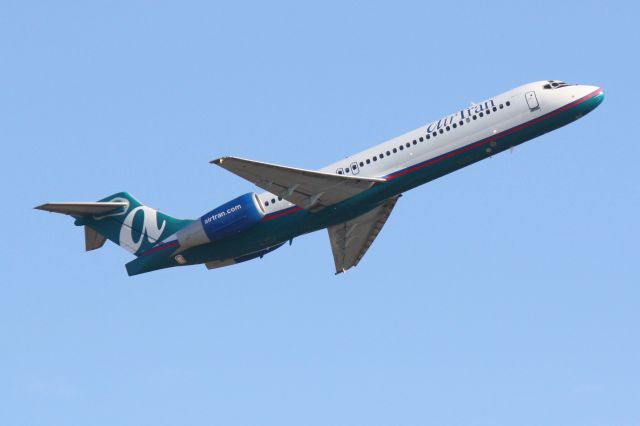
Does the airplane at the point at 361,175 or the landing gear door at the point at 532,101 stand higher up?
the landing gear door at the point at 532,101

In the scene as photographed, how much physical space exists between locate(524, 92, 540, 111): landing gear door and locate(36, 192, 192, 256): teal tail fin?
15.2 m

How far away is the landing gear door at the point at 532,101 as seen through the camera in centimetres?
4091

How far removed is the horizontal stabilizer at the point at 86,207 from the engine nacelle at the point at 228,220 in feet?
15.3

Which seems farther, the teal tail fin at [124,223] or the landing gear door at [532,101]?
the teal tail fin at [124,223]

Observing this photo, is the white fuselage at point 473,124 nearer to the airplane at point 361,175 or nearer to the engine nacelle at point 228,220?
the airplane at point 361,175

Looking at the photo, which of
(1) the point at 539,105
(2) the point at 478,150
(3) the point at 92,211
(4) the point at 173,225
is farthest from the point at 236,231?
(1) the point at 539,105

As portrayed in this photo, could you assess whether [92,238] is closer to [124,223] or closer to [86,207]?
[124,223]

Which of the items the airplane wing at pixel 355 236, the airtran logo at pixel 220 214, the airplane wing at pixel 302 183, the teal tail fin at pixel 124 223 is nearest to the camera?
the airplane wing at pixel 302 183

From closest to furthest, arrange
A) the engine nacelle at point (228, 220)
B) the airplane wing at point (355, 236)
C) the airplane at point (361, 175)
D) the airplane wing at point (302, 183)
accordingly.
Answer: the airplane wing at point (302, 183)
the airplane at point (361, 175)
the engine nacelle at point (228, 220)
the airplane wing at point (355, 236)

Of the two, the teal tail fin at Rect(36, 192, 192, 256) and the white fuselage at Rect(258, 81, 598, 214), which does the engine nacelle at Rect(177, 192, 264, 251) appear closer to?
the teal tail fin at Rect(36, 192, 192, 256)

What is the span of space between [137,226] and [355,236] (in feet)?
32.2

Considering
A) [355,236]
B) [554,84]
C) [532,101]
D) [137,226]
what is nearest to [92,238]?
[137,226]

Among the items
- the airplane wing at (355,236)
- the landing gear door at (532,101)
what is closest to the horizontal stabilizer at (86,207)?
the airplane wing at (355,236)

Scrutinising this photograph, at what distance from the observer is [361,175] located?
41938 mm
